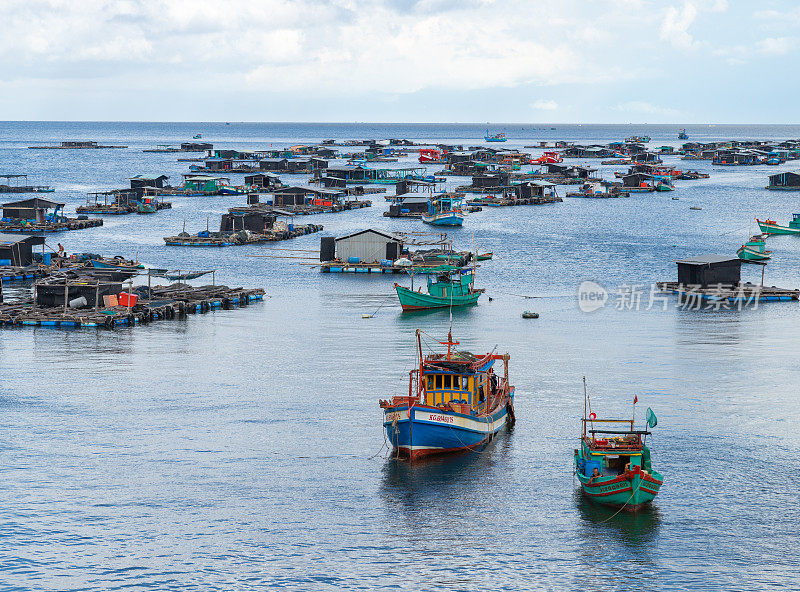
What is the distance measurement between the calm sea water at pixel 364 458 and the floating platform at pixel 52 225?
159ft

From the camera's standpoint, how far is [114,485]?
37.0m

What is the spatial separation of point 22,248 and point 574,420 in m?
57.0

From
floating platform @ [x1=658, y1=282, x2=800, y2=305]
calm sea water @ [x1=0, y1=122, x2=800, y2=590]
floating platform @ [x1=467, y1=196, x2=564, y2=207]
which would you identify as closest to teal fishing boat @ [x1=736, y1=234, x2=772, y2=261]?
floating platform @ [x1=658, y1=282, x2=800, y2=305]

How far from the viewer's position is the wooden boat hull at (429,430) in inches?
1532

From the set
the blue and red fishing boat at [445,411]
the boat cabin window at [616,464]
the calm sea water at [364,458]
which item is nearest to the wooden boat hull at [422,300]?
the calm sea water at [364,458]

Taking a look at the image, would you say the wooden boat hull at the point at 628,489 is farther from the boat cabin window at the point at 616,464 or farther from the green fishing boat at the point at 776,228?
the green fishing boat at the point at 776,228

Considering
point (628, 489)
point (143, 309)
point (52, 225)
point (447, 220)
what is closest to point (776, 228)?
point (447, 220)

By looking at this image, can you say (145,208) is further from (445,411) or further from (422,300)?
(445,411)

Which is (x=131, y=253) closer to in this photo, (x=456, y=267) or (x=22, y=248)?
(x=22, y=248)

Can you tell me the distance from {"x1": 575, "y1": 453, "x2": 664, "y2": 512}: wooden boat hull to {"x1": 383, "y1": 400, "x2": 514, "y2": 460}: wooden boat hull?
21.2ft

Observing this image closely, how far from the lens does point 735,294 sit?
7362 centimetres

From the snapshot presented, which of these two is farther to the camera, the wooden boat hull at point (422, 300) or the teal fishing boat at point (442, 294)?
the teal fishing boat at point (442, 294)

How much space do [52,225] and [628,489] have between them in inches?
3647

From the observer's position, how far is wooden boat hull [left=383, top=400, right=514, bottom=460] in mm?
38906
